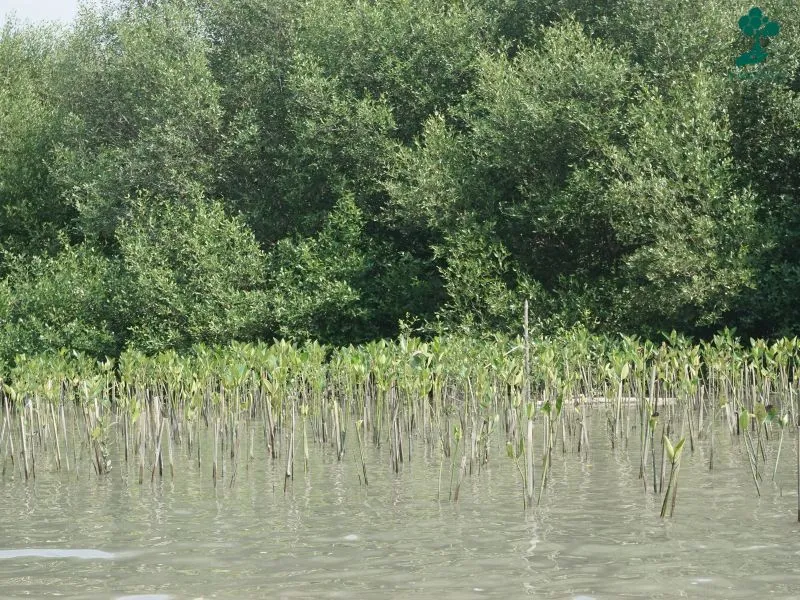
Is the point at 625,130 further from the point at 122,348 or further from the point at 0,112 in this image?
the point at 0,112

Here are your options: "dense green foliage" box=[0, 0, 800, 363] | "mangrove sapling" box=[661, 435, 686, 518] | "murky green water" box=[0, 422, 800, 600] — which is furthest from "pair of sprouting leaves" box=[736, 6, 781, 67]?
"mangrove sapling" box=[661, 435, 686, 518]

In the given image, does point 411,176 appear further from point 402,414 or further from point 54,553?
point 54,553

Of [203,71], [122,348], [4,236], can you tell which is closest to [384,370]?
[122,348]

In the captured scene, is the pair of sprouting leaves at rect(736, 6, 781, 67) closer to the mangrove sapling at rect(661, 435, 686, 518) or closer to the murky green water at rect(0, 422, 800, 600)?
the murky green water at rect(0, 422, 800, 600)

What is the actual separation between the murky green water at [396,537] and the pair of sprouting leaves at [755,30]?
50.0 ft

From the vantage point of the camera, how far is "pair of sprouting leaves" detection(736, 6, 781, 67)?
1034 inches

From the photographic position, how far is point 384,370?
52.6ft

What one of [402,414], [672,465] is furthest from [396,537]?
[402,414]

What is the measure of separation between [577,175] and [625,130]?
142 cm

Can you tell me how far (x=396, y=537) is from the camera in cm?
940

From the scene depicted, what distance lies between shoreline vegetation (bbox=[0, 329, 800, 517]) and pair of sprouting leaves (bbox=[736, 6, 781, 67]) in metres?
9.41

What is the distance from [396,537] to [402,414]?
21.0 ft

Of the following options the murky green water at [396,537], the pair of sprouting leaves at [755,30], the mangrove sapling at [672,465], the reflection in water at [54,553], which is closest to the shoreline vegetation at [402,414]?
the mangrove sapling at [672,465]

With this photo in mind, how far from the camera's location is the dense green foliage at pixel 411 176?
24922mm
